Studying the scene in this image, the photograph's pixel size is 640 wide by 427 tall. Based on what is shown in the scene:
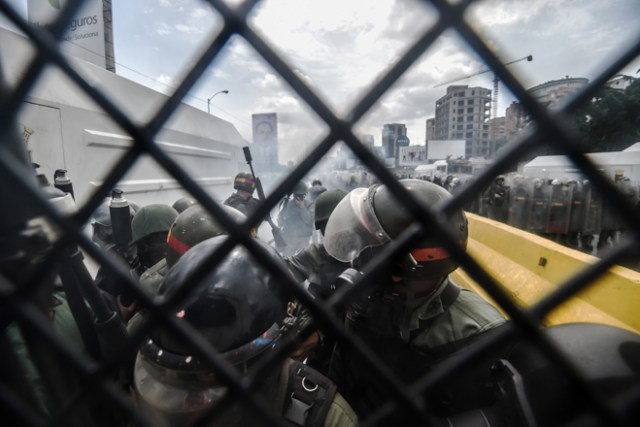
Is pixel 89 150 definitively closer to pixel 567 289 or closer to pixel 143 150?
pixel 143 150

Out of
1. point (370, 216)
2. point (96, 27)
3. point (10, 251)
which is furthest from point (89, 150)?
point (96, 27)

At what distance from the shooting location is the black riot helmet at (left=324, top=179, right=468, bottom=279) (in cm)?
162

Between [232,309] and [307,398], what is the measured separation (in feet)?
1.41

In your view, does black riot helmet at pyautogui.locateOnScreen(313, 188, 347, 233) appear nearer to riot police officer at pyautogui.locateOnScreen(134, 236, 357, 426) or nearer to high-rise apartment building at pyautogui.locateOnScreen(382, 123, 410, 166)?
high-rise apartment building at pyautogui.locateOnScreen(382, 123, 410, 166)

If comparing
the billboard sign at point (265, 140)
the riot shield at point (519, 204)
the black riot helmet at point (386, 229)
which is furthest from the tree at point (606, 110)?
the billboard sign at point (265, 140)

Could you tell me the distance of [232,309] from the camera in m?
1.16

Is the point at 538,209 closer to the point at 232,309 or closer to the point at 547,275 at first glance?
the point at 547,275

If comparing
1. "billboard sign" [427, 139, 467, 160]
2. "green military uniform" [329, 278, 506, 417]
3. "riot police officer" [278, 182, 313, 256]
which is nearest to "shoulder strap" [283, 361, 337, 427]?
"green military uniform" [329, 278, 506, 417]

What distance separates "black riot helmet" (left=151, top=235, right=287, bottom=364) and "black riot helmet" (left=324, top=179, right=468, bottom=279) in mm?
616

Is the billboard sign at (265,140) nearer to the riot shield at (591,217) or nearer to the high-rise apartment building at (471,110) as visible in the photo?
the high-rise apartment building at (471,110)

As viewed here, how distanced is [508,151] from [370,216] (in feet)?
4.94

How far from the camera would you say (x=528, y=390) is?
89cm

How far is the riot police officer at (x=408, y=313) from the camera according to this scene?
1.59m

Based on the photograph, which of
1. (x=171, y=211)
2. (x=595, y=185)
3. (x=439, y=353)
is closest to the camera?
(x=595, y=185)
